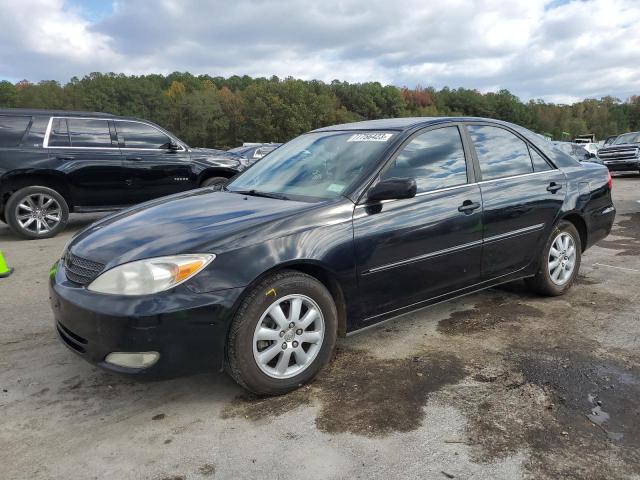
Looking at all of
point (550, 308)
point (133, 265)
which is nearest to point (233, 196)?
point (133, 265)

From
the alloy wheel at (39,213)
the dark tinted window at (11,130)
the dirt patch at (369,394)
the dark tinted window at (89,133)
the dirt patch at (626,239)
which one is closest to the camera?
the dirt patch at (369,394)

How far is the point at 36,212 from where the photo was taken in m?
7.75

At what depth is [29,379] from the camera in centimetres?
330

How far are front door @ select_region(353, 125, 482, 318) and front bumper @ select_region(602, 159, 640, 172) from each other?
1681 centimetres

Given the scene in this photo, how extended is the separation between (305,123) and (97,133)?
7848 cm

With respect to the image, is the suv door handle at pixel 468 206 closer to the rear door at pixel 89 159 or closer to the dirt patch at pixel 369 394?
the dirt patch at pixel 369 394

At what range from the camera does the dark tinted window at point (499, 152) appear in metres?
4.10

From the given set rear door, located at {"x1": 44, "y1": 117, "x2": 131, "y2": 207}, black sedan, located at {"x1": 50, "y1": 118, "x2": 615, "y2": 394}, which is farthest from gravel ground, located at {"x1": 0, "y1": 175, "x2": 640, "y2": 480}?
rear door, located at {"x1": 44, "y1": 117, "x2": 131, "y2": 207}

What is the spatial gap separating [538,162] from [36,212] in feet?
22.4

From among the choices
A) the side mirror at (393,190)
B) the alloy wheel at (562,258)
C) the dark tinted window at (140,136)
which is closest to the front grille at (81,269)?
the side mirror at (393,190)

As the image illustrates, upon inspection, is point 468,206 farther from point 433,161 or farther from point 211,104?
point 211,104

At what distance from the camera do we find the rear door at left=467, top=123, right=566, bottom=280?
4.01m

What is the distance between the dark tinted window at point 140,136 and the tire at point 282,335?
Result: 629cm

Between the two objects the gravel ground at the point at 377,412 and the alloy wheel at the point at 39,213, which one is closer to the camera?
the gravel ground at the point at 377,412
